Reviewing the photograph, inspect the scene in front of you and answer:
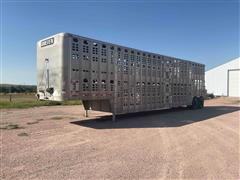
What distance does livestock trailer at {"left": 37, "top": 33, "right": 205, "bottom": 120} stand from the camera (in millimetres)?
9791

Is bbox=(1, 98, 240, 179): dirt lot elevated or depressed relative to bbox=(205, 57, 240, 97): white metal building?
depressed

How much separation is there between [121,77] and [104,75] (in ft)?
4.11

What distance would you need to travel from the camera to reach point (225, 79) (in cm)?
4397

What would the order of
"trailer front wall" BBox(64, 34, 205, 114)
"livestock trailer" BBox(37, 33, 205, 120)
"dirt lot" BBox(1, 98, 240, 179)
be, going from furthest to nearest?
"trailer front wall" BBox(64, 34, 205, 114) < "livestock trailer" BBox(37, 33, 205, 120) < "dirt lot" BBox(1, 98, 240, 179)

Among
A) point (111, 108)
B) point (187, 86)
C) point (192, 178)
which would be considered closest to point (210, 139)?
point (192, 178)

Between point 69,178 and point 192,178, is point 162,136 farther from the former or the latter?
point 69,178

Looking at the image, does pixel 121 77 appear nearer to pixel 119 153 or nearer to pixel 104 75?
pixel 104 75

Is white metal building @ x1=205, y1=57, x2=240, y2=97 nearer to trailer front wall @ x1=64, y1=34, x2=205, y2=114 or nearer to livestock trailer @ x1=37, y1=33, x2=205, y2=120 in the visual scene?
A: trailer front wall @ x1=64, y1=34, x2=205, y2=114

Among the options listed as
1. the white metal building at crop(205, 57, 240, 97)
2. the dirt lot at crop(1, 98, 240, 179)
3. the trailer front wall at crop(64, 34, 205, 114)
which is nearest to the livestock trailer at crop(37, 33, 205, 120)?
the trailer front wall at crop(64, 34, 205, 114)

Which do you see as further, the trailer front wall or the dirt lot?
the trailer front wall

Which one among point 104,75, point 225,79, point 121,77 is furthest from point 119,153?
point 225,79

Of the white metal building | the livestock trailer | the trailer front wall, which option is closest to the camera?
the livestock trailer

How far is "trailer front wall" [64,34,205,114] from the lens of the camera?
1004cm

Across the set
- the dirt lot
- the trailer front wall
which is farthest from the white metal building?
the dirt lot
